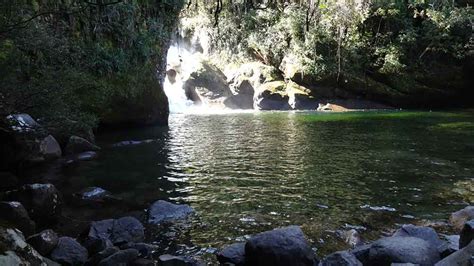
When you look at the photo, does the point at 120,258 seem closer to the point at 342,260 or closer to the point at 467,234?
the point at 342,260

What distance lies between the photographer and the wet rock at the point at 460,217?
282 inches

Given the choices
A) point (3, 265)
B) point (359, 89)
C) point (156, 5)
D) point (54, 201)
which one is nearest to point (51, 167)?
point (54, 201)

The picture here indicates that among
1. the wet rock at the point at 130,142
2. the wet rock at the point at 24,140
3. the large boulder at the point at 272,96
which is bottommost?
the wet rock at the point at 130,142

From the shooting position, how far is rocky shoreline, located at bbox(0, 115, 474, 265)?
5242 mm

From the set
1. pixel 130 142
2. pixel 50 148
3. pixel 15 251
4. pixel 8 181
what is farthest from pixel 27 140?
pixel 15 251

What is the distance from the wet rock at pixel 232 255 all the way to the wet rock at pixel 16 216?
3176 mm

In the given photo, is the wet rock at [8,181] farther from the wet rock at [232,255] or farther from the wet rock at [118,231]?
the wet rock at [232,255]

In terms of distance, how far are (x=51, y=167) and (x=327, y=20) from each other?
2850 centimetres

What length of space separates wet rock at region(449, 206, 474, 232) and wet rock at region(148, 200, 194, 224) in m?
4.94

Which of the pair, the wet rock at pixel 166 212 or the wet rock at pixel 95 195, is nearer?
the wet rock at pixel 166 212

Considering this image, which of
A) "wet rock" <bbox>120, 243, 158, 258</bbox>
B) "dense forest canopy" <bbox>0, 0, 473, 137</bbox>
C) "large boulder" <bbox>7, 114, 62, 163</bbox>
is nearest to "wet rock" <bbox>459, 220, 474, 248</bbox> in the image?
"wet rock" <bbox>120, 243, 158, 258</bbox>

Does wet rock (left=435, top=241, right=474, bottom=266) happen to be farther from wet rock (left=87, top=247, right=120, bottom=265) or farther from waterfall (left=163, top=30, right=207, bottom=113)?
waterfall (left=163, top=30, right=207, bottom=113)

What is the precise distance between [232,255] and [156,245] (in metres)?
1.44

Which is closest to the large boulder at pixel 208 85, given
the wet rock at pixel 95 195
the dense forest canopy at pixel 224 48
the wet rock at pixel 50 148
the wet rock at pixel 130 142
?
the dense forest canopy at pixel 224 48
